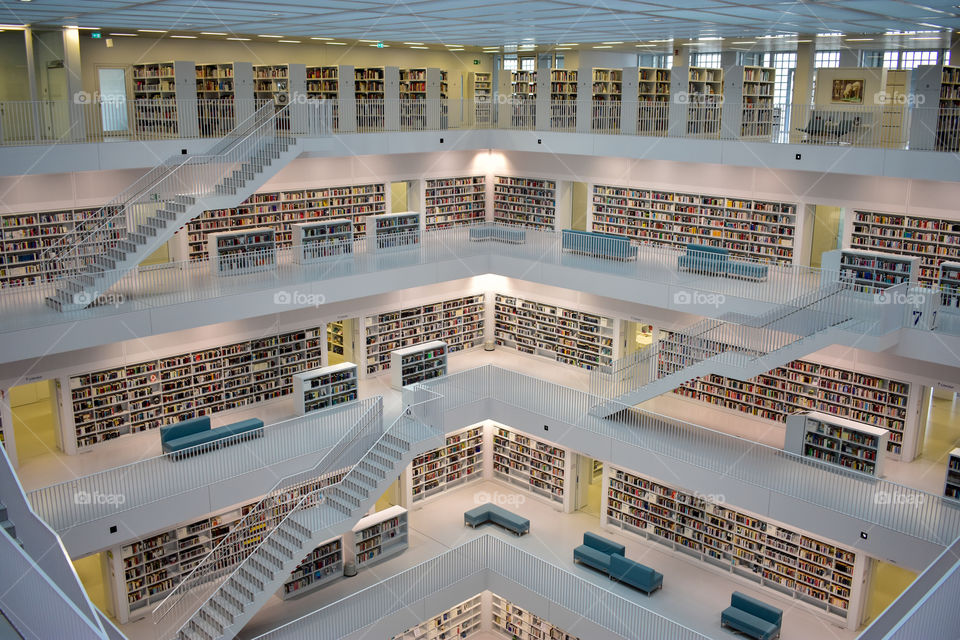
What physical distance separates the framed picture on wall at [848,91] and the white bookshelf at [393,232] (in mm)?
10055

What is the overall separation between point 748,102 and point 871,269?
5.20 meters

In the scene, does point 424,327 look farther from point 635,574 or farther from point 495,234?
point 635,574

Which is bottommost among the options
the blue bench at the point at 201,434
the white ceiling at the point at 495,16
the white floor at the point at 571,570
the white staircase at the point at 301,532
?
the white floor at the point at 571,570

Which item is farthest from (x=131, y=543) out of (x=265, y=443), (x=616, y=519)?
(x=616, y=519)

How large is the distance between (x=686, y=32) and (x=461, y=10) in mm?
6066

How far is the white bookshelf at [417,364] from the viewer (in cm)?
1744

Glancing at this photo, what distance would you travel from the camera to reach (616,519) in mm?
17125

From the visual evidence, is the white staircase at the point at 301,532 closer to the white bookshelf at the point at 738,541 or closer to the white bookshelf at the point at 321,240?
the white bookshelf at the point at 321,240

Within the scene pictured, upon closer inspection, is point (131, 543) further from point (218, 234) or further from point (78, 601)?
point (78, 601)

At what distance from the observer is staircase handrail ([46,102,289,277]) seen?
47.5 ft

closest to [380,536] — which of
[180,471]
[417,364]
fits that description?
[417,364]

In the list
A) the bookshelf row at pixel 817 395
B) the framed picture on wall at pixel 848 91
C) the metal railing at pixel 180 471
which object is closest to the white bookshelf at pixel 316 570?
the metal railing at pixel 180 471

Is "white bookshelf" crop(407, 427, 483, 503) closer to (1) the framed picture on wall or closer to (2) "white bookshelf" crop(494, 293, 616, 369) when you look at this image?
(2) "white bookshelf" crop(494, 293, 616, 369)

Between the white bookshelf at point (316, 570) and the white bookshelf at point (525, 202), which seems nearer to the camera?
the white bookshelf at point (316, 570)
